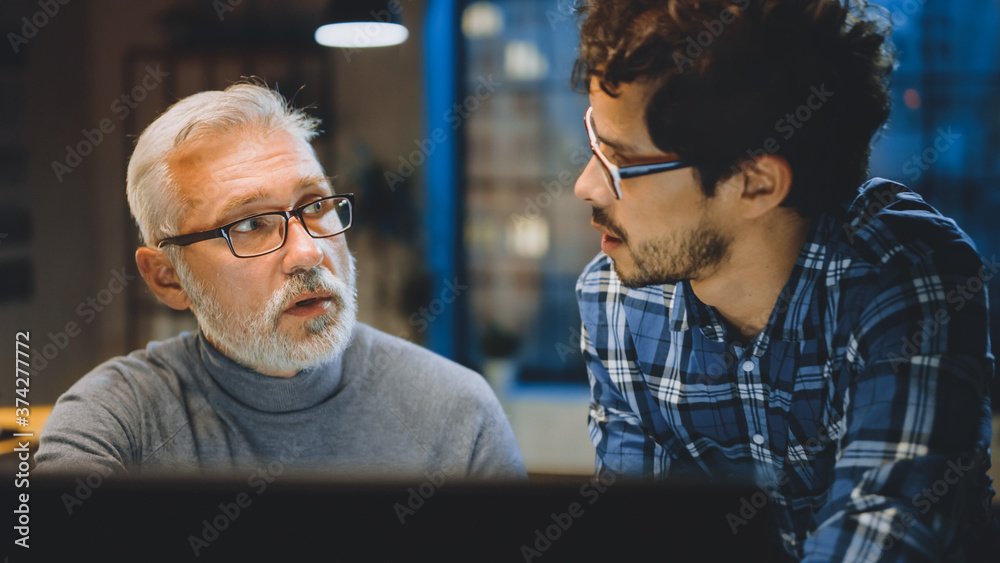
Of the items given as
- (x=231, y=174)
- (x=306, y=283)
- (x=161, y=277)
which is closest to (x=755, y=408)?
(x=306, y=283)

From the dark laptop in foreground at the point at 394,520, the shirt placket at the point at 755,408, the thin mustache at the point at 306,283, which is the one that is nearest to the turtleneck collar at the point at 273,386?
the thin mustache at the point at 306,283

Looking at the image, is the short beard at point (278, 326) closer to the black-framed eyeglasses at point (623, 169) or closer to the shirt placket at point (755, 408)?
the black-framed eyeglasses at point (623, 169)

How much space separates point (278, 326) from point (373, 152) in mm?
1198

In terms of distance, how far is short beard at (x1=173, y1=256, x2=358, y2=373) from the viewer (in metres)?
1.30

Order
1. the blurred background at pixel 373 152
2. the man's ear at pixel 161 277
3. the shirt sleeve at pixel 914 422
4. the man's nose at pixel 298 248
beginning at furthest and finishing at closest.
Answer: the blurred background at pixel 373 152
the man's ear at pixel 161 277
the man's nose at pixel 298 248
the shirt sleeve at pixel 914 422

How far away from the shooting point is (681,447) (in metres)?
1.28

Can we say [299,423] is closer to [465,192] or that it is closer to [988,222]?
[988,222]

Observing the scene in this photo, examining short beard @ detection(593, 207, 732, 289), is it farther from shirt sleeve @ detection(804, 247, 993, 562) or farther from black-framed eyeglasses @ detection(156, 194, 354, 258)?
black-framed eyeglasses @ detection(156, 194, 354, 258)

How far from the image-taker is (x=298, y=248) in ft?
4.15

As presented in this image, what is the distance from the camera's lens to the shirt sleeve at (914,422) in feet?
2.94

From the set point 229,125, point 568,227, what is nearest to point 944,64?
point 568,227

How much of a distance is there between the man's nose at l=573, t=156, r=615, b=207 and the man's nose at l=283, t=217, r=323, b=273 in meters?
0.50

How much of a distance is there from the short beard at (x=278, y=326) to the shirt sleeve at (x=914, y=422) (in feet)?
2.91

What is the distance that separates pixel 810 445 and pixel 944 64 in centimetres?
127
